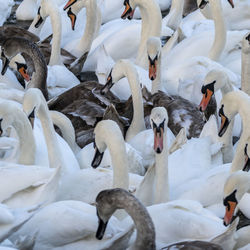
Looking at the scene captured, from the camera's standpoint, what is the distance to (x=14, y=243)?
620cm

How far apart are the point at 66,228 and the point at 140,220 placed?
22.6 inches

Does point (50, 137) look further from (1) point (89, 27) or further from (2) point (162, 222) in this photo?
(1) point (89, 27)

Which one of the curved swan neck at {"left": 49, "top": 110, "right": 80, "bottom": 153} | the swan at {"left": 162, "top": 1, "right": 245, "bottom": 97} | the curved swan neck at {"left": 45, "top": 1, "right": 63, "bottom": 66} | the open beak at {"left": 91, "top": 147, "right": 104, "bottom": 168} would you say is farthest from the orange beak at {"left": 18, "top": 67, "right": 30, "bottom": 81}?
the open beak at {"left": 91, "top": 147, "right": 104, "bottom": 168}

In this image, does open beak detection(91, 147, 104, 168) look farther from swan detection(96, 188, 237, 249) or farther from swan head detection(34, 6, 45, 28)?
swan head detection(34, 6, 45, 28)

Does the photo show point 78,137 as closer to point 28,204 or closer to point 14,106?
point 14,106

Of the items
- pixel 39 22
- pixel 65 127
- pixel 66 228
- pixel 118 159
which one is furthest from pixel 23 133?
pixel 39 22

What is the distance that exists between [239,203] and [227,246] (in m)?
0.86

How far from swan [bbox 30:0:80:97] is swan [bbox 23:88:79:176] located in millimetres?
2124

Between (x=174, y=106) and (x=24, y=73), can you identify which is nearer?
(x=174, y=106)

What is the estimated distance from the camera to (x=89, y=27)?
11336 mm

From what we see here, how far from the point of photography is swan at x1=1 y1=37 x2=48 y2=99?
372 inches

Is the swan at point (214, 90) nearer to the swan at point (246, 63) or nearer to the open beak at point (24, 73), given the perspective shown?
the swan at point (246, 63)

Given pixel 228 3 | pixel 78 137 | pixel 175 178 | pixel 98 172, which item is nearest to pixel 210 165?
pixel 175 178

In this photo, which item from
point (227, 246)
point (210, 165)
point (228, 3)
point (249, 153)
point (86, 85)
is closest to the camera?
point (227, 246)
